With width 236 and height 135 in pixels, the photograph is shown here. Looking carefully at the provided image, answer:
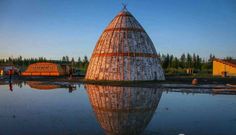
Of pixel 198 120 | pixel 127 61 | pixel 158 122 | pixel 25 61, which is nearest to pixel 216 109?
pixel 198 120

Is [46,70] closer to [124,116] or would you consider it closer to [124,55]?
[124,55]

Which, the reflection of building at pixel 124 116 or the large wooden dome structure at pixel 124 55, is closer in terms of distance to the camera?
the reflection of building at pixel 124 116

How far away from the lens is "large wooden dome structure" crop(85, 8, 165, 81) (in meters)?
44.7

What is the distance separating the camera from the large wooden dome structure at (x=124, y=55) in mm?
44688

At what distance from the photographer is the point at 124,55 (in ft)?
148

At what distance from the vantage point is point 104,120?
1477 centimetres

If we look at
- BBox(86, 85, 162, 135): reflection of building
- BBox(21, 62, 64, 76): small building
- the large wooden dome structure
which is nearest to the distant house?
the large wooden dome structure

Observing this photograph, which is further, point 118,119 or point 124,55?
point 124,55

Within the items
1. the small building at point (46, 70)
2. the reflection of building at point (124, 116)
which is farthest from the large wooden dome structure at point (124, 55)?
the small building at point (46, 70)

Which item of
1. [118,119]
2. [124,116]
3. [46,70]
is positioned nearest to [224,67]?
[46,70]

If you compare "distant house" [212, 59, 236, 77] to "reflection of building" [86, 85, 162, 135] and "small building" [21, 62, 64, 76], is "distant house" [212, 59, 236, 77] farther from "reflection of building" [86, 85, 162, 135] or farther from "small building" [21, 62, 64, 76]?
"reflection of building" [86, 85, 162, 135]

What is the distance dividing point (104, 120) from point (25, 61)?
186m

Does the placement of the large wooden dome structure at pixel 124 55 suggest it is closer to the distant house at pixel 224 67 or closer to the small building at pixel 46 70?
the small building at pixel 46 70

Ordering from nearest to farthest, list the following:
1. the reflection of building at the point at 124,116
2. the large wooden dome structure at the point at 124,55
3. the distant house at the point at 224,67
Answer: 1. the reflection of building at the point at 124,116
2. the large wooden dome structure at the point at 124,55
3. the distant house at the point at 224,67
